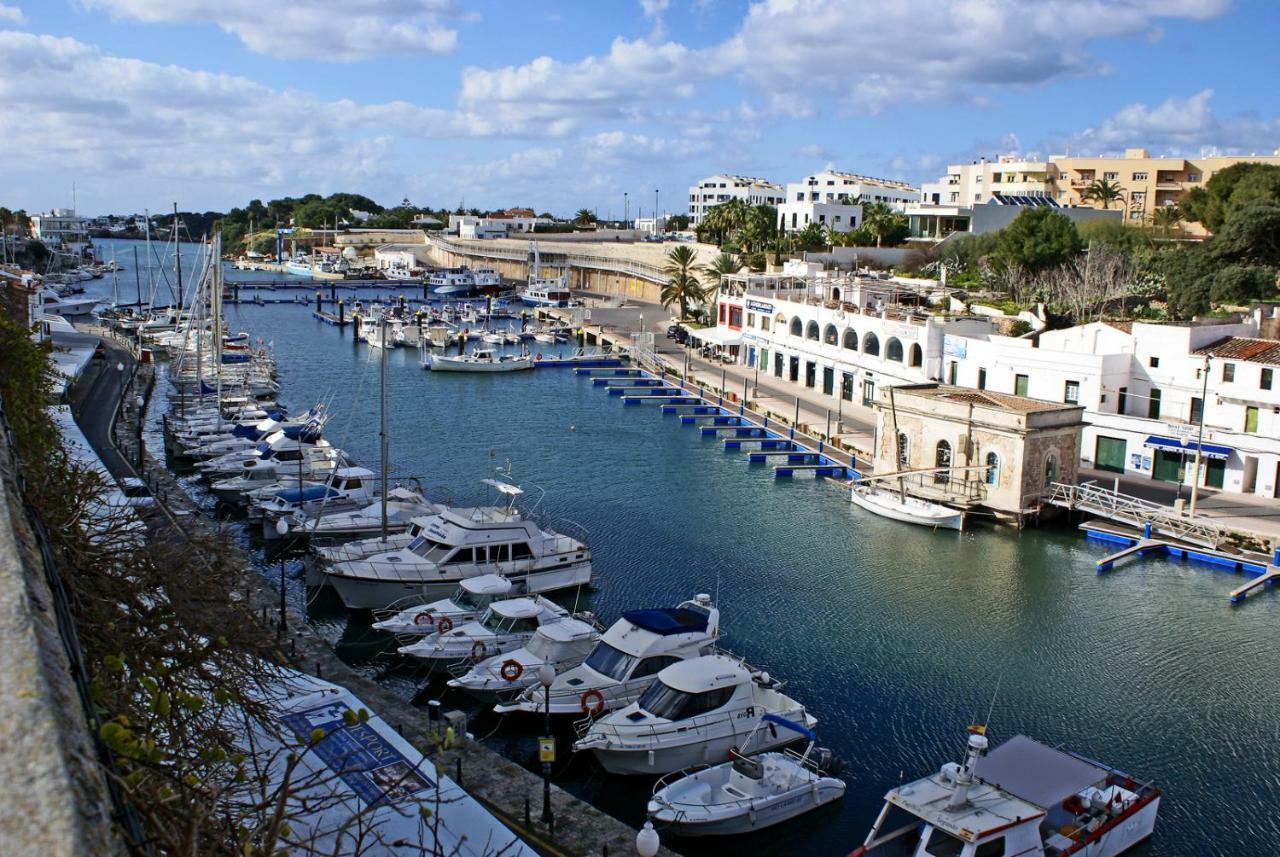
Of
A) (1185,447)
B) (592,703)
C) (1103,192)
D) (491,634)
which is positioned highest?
(1103,192)

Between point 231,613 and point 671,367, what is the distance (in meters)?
62.2

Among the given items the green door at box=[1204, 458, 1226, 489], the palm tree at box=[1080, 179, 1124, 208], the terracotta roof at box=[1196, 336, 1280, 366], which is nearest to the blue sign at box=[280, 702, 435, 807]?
the green door at box=[1204, 458, 1226, 489]

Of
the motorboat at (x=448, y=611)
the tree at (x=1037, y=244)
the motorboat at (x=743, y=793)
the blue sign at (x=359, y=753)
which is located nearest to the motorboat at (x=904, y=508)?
the motorboat at (x=448, y=611)

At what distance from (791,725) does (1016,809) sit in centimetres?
544

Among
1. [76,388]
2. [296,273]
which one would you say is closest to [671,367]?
[76,388]

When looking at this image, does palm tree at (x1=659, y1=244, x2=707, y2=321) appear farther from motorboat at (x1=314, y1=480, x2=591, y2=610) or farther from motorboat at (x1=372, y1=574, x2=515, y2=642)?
motorboat at (x1=372, y1=574, x2=515, y2=642)

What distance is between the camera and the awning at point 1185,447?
4259 centimetres

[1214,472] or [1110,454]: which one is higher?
[1110,454]

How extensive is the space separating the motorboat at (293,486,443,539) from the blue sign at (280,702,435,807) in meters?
14.0

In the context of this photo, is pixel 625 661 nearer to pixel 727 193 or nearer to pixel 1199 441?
pixel 1199 441

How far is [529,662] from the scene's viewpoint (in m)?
25.1

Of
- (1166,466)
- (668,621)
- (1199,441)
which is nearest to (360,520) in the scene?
(668,621)

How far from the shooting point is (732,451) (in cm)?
5306

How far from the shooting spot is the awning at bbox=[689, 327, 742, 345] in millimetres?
76812
